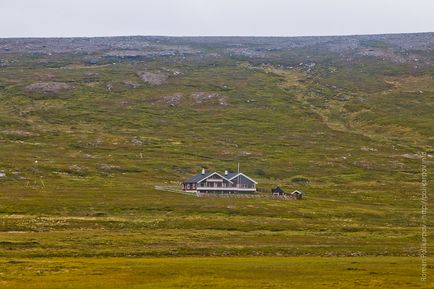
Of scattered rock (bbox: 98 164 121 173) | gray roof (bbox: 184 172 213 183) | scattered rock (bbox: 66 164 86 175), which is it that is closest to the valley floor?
gray roof (bbox: 184 172 213 183)

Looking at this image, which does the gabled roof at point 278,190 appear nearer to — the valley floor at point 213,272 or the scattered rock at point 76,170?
the scattered rock at point 76,170

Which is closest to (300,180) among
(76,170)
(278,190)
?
(278,190)

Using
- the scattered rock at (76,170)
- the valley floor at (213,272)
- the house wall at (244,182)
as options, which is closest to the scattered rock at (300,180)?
the house wall at (244,182)

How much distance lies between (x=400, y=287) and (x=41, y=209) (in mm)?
80184

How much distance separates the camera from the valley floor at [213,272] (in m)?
57.5

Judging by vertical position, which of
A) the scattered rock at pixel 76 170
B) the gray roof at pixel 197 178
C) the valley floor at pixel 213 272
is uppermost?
the valley floor at pixel 213 272

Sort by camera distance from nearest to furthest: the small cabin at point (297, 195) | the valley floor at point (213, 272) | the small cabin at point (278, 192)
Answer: the valley floor at point (213, 272) < the small cabin at point (297, 195) < the small cabin at point (278, 192)

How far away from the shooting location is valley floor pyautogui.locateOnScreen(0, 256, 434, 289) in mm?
57500

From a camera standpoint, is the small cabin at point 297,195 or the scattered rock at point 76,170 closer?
the small cabin at point 297,195

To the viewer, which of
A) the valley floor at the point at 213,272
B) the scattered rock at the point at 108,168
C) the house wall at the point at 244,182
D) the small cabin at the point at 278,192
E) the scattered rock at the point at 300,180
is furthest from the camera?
the scattered rock at the point at 108,168

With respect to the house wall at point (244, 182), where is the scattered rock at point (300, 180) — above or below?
below

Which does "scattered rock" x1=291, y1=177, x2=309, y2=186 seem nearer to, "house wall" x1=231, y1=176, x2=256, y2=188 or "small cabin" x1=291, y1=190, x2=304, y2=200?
"house wall" x1=231, y1=176, x2=256, y2=188

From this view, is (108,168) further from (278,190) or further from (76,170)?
(278,190)

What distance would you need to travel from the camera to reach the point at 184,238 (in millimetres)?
94062
